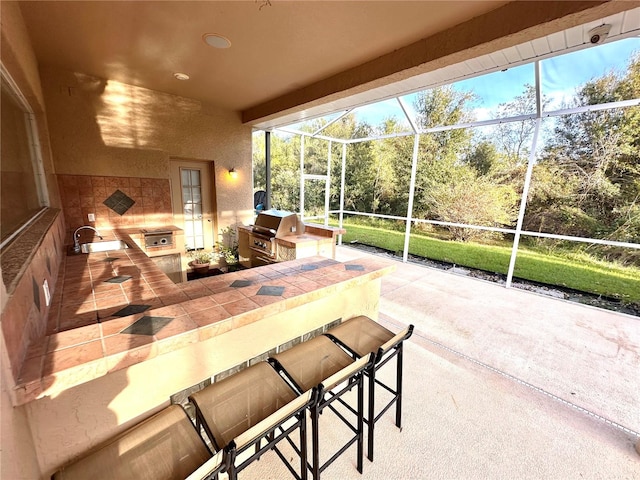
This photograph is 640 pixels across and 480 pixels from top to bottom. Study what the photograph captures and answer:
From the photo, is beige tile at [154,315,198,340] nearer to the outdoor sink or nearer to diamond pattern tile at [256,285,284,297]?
diamond pattern tile at [256,285,284,297]

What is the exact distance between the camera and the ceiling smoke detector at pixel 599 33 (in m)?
1.83

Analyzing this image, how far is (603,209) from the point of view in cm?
485

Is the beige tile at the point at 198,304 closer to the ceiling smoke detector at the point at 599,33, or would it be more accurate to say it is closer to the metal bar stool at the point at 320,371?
the metal bar stool at the point at 320,371

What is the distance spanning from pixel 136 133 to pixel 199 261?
212 centimetres

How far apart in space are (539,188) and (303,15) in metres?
5.93

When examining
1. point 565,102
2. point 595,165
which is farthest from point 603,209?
point 565,102

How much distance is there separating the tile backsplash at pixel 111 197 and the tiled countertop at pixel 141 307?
1728 millimetres

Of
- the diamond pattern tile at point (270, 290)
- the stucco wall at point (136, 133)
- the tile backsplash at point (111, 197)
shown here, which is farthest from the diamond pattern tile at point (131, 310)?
the stucco wall at point (136, 133)

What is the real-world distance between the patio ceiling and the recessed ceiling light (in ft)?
0.15

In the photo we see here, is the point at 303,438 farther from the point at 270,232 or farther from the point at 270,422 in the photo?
the point at 270,232

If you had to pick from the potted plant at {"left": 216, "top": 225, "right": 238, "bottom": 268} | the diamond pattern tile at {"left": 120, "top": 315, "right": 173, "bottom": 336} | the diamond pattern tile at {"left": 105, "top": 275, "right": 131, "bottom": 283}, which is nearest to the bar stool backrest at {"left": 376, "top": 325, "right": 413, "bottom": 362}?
the diamond pattern tile at {"left": 120, "top": 315, "right": 173, "bottom": 336}

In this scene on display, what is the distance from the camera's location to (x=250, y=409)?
1.09 m

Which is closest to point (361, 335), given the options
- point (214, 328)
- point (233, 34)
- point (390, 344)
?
point (390, 344)

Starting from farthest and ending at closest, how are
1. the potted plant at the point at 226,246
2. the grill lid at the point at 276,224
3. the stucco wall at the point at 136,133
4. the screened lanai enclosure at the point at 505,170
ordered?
the potted plant at the point at 226,246 → the screened lanai enclosure at the point at 505,170 → the grill lid at the point at 276,224 → the stucco wall at the point at 136,133
